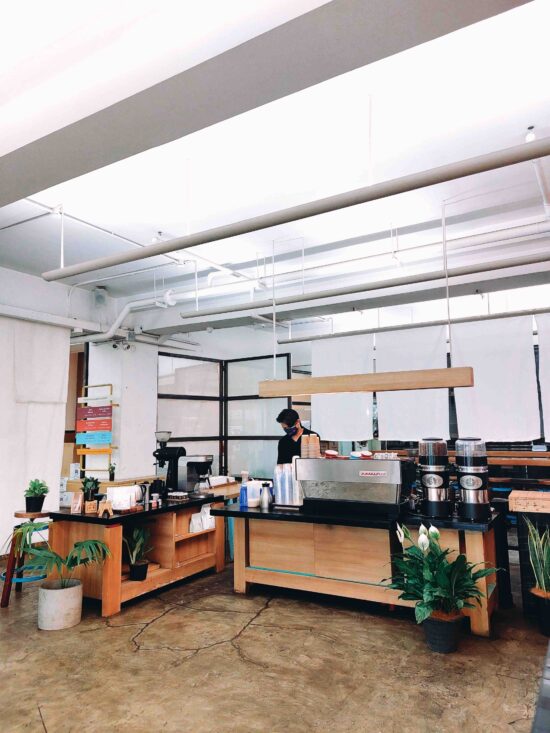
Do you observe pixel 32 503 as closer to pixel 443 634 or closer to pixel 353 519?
pixel 353 519

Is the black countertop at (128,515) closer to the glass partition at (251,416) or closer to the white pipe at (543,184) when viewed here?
the glass partition at (251,416)

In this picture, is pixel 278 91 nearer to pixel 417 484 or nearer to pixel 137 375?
pixel 417 484

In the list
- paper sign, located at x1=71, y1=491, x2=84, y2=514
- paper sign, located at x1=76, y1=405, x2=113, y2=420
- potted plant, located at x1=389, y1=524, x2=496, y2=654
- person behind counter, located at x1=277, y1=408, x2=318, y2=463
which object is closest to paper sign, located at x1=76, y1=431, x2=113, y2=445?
paper sign, located at x1=76, y1=405, x2=113, y2=420

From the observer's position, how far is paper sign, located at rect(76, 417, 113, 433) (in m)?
6.88

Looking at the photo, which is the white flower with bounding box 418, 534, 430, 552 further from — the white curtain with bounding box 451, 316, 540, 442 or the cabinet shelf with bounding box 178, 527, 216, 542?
the white curtain with bounding box 451, 316, 540, 442

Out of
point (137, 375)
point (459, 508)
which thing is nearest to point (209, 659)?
point (459, 508)

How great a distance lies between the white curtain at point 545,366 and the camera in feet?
17.0

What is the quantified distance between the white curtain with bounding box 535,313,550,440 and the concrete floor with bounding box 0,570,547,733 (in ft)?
7.14

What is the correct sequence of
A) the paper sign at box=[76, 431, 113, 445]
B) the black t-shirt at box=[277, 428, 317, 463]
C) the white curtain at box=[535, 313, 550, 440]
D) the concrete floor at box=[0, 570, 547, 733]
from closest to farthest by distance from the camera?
1. the concrete floor at box=[0, 570, 547, 733]
2. the black t-shirt at box=[277, 428, 317, 463]
3. the white curtain at box=[535, 313, 550, 440]
4. the paper sign at box=[76, 431, 113, 445]

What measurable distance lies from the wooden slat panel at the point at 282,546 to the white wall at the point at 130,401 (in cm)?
317

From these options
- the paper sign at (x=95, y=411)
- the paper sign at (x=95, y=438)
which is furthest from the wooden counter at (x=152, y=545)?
the paper sign at (x=95, y=411)

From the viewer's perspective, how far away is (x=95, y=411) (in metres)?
6.99

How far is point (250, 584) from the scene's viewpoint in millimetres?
4340

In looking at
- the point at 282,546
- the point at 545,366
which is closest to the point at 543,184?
the point at 545,366
